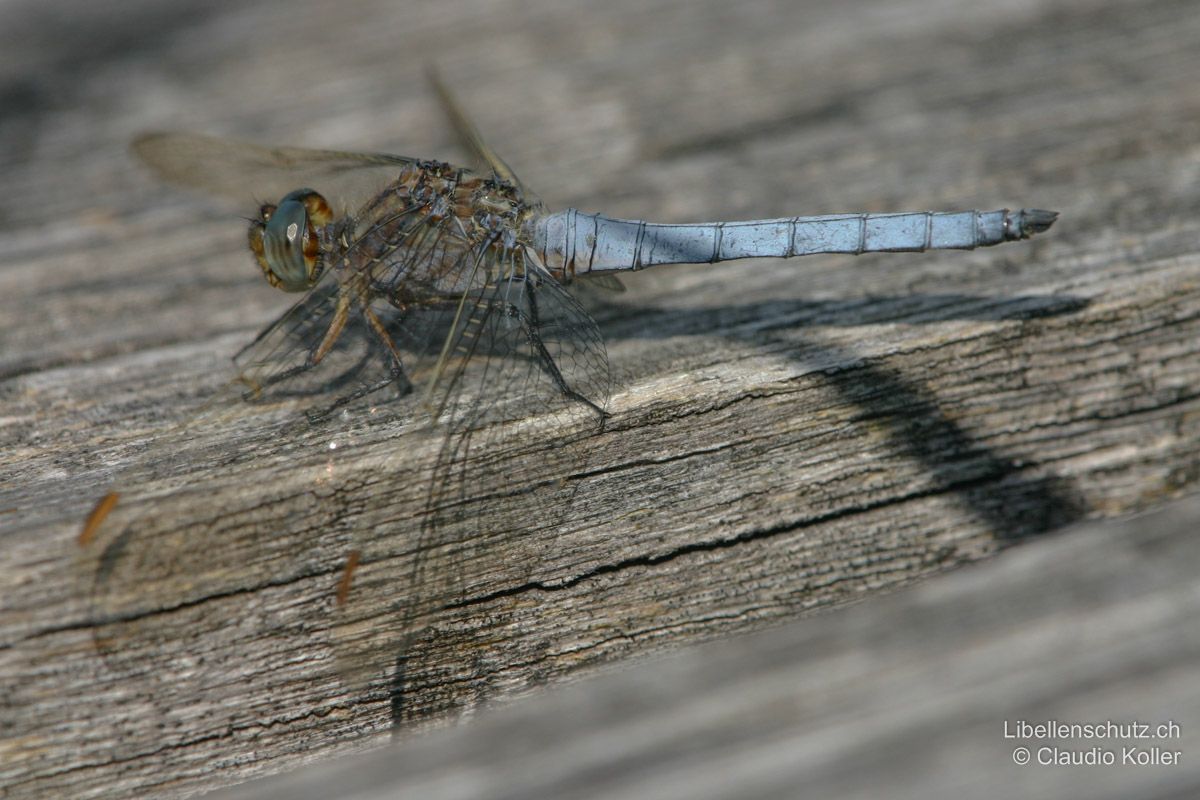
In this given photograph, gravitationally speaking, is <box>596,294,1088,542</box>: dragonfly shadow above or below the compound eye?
below

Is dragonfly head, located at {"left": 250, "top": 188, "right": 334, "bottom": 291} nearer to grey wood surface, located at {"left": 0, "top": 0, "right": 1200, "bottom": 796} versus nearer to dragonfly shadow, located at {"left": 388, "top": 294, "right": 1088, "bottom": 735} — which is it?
grey wood surface, located at {"left": 0, "top": 0, "right": 1200, "bottom": 796}

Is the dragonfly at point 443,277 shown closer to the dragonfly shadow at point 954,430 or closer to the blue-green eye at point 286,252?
the blue-green eye at point 286,252

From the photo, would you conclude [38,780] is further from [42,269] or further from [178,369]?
[42,269]

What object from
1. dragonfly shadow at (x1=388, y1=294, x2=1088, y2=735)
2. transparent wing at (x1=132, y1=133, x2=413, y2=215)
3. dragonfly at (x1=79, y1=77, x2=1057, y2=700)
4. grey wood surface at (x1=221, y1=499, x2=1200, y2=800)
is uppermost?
transparent wing at (x1=132, y1=133, x2=413, y2=215)

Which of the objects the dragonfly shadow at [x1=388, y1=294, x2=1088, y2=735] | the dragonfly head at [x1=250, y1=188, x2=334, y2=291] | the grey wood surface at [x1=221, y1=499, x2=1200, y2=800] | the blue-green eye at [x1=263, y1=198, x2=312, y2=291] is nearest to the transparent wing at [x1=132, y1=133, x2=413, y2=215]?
the dragonfly head at [x1=250, y1=188, x2=334, y2=291]

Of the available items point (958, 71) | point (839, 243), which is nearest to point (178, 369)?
point (839, 243)
